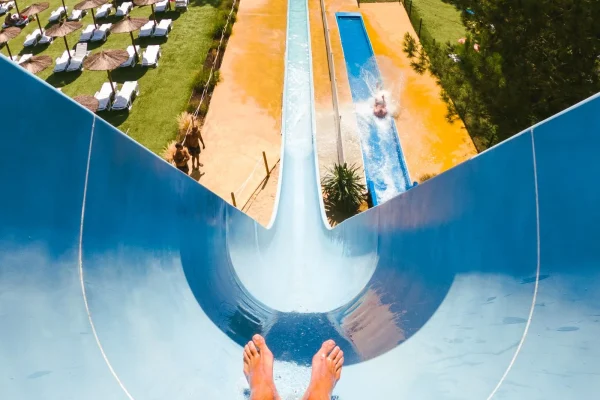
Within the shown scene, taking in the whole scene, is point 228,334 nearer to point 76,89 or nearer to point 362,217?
point 362,217

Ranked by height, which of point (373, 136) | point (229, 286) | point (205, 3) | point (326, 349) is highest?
point (205, 3)

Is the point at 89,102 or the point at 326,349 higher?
the point at 326,349

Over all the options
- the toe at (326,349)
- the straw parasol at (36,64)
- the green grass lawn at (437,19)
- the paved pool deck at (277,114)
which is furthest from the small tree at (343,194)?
the straw parasol at (36,64)

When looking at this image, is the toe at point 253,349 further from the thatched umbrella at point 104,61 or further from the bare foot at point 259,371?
the thatched umbrella at point 104,61

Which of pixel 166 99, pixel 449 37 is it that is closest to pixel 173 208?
pixel 166 99

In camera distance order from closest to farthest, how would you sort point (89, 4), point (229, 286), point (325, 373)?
point (325, 373), point (229, 286), point (89, 4)

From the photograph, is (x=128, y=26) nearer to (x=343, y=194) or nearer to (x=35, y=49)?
(x=35, y=49)

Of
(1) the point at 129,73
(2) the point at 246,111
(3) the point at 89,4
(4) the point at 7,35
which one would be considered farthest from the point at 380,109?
(4) the point at 7,35
